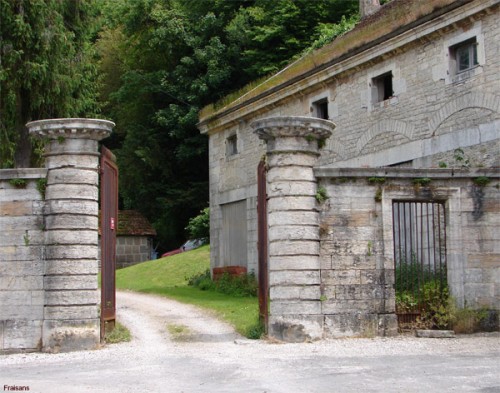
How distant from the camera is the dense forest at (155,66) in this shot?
22.8m

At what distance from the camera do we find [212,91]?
33.0 metres

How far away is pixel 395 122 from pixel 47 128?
842 cm

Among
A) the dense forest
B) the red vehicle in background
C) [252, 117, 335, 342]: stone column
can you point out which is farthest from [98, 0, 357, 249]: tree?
[252, 117, 335, 342]: stone column

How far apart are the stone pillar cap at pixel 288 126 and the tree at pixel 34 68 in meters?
11.3

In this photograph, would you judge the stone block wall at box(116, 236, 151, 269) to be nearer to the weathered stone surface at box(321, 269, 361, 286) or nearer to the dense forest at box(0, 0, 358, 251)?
the dense forest at box(0, 0, 358, 251)

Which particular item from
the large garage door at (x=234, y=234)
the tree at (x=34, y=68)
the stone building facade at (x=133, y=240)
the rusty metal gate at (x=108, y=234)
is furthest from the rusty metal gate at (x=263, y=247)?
the stone building facade at (x=133, y=240)

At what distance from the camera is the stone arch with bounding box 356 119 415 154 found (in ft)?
57.0

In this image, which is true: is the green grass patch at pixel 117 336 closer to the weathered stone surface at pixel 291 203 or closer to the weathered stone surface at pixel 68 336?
the weathered stone surface at pixel 68 336

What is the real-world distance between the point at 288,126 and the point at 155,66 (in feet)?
85.9

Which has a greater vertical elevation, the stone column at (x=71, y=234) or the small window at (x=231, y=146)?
the small window at (x=231, y=146)

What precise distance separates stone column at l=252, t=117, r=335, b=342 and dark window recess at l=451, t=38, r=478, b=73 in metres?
4.75

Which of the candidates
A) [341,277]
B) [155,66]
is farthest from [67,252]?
[155,66]

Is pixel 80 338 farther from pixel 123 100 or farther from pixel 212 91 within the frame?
pixel 123 100

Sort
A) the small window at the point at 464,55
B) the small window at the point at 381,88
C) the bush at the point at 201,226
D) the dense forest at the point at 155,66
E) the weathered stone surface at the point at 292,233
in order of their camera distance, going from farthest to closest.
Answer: the bush at the point at 201,226, the dense forest at the point at 155,66, the small window at the point at 381,88, the small window at the point at 464,55, the weathered stone surface at the point at 292,233
